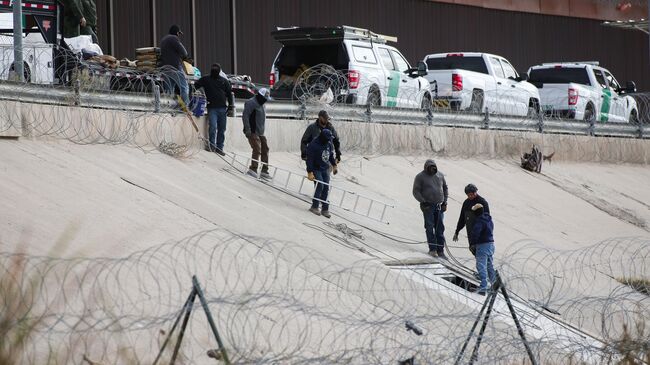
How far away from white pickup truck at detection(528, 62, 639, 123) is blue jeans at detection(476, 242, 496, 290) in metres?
14.7

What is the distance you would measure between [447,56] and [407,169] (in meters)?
6.98

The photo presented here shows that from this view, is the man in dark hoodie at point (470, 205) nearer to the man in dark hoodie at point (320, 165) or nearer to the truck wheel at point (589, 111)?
the man in dark hoodie at point (320, 165)

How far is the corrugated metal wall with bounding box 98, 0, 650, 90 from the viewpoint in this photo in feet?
107

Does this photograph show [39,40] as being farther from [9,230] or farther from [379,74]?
[9,230]

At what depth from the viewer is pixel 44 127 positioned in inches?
653

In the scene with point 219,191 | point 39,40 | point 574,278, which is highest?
point 39,40

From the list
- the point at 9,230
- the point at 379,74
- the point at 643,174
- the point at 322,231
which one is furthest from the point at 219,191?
the point at 643,174

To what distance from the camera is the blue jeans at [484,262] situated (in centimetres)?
1588

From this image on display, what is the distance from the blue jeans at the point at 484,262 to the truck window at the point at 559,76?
51.0 ft

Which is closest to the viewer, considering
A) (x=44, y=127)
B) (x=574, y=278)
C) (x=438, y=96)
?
(x=44, y=127)

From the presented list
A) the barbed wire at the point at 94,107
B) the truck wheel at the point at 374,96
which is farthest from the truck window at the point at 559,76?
the barbed wire at the point at 94,107

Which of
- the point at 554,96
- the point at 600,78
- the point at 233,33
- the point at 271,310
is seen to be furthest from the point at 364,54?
the point at 271,310

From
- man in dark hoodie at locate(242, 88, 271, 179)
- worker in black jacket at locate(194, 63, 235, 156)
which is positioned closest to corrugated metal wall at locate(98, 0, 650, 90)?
worker in black jacket at locate(194, 63, 235, 156)

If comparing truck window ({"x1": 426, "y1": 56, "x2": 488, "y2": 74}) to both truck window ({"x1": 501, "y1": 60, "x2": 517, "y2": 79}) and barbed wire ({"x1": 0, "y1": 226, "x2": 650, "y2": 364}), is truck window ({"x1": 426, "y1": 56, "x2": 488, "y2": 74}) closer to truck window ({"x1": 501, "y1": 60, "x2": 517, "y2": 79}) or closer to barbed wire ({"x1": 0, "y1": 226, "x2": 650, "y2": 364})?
truck window ({"x1": 501, "y1": 60, "x2": 517, "y2": 79})
